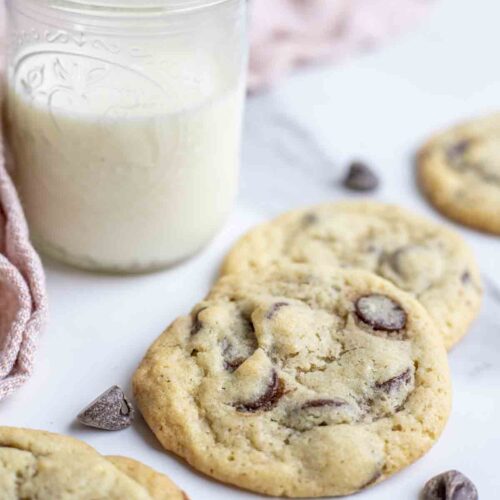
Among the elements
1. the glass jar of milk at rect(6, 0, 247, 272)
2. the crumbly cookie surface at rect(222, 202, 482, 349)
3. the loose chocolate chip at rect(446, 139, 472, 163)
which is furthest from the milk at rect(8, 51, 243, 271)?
the loose chocolate chip at rect(446, 139, 472, 163)

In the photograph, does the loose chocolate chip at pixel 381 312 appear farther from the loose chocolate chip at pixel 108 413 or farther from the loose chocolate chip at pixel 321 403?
the loose chocolate chip at pixel 108 413

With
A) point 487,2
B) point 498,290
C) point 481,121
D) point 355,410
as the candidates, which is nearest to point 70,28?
point 355,410

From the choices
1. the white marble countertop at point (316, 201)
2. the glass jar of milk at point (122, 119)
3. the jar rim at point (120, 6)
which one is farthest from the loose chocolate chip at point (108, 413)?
the jar rim at point (120, 6)

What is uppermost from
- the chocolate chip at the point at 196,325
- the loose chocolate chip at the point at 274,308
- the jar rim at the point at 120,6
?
the jar rim at the point at 120,6

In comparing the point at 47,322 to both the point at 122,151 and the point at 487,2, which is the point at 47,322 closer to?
the point at 122,151

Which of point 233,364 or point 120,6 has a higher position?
point 120,6

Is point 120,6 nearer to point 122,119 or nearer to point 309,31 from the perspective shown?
point 122,119

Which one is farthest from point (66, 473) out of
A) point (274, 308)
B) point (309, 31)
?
point (309, 31)
